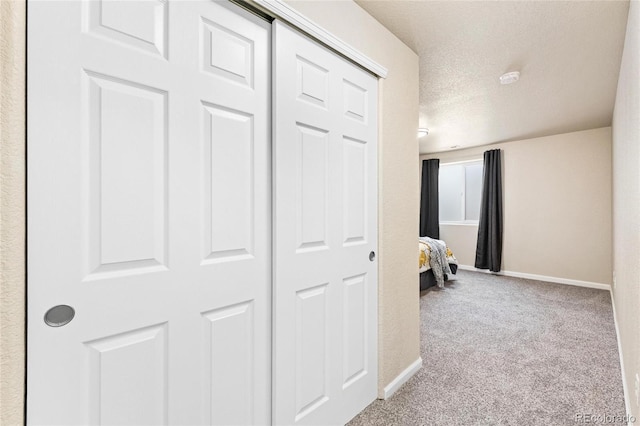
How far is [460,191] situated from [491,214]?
3.01ft

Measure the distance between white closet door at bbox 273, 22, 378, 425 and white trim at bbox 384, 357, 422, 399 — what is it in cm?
12

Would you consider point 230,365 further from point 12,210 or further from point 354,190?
point 354,190

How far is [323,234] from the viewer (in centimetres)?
154

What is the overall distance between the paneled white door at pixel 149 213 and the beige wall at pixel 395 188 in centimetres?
77

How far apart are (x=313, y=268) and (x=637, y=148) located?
1683 millimetres

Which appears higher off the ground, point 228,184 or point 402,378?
point 228,184

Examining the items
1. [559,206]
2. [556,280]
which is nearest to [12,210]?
[559,206]

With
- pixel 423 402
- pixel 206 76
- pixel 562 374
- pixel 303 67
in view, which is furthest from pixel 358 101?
pixel 562 374

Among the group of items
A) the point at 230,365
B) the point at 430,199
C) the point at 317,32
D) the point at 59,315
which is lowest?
the point at 230,365

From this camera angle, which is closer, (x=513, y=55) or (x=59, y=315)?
(x=59, y=315)

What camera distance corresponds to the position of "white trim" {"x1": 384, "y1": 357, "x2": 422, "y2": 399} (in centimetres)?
188

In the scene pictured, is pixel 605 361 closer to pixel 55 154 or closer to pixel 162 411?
pixel 162 411

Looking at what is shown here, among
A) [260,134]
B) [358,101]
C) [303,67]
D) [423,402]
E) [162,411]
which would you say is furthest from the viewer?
[423,402]

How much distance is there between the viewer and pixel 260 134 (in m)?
1.29
